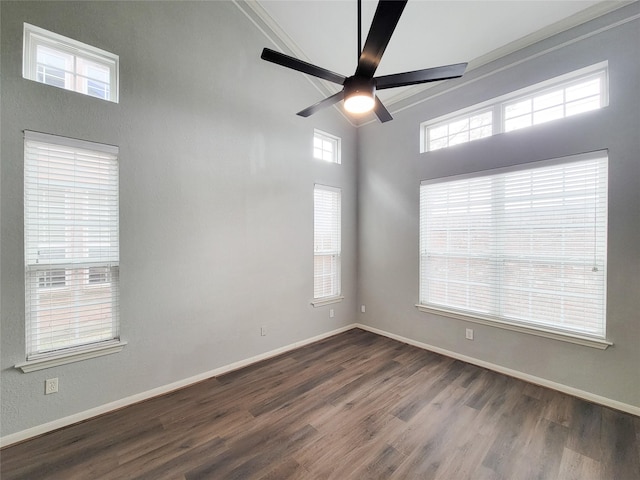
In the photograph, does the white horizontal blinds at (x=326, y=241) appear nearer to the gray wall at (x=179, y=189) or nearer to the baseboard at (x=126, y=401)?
the gray wall at (x=179, y=189)

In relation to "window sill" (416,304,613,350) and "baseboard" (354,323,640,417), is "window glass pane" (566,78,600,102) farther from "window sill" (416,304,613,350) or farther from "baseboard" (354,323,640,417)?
"baseboard" (354,323,640,417)

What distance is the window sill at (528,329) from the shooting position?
2504 millimetres

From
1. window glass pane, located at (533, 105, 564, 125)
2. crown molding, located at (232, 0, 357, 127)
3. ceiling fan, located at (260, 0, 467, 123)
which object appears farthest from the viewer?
crown molding, located at (232, 0, 357, 127)

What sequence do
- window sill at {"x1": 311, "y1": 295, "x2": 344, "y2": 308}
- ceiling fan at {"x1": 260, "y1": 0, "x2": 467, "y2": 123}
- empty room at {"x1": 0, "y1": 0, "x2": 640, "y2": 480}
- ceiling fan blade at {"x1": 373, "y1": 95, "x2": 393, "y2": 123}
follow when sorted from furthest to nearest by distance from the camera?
window sill at {"x1": 311, "y1": 295, "x2": 344, "y2": 308} < ceiling fan blade at {"x1": 373, "y1": 95, "x2": 393, "y2": 123} < empty room at {"x1": 0, "y1": 0, "x2": 640, "y2": 480} < ceiling fan at {"x1": 260, "y1": 0, "x2": 467, "y2": 123}

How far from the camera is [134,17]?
2.44m

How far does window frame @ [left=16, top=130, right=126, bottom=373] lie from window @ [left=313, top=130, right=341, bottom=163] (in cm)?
257

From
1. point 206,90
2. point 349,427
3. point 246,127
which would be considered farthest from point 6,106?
point 349,427

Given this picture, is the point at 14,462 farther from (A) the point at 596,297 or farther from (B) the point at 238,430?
(A) the point at 596,297

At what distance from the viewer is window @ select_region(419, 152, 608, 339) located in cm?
256

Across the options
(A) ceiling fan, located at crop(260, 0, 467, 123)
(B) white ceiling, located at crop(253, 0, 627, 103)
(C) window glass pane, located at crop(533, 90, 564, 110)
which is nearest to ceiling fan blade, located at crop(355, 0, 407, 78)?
(A) ceiling fan, located at crop(260, 0, 467, 123)

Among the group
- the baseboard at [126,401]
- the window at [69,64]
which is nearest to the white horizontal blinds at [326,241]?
the baseboard at [126,401]

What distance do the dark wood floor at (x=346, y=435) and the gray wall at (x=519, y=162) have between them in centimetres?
37

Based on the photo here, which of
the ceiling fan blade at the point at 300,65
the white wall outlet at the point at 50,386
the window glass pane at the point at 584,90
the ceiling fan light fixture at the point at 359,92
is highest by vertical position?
the window glass pane at the point at 584,90

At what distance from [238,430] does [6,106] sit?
301 cm
